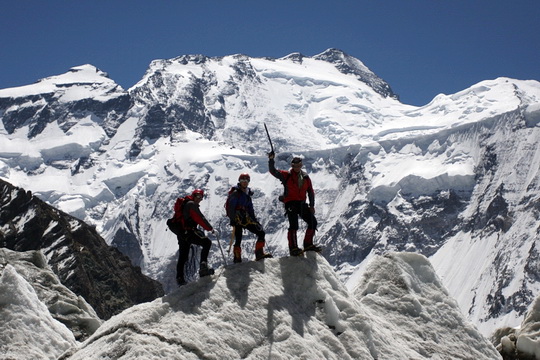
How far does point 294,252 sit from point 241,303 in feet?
8.78

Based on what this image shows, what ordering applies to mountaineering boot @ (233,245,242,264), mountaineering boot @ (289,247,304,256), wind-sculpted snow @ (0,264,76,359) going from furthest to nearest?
wind-sculpted snow @ (0,264,76,359) → mountaineering boot @ (289,247,304,256) → mountaineering boot @ (233,245,242,264)

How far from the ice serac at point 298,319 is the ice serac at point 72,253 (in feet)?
354

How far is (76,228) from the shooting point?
158 m

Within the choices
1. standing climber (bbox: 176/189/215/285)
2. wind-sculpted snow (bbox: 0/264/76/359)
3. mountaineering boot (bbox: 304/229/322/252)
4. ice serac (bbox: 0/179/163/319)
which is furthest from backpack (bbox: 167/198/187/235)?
ice serac (bbox: 0/179/163/319)

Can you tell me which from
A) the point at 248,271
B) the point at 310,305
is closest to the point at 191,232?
the point at 248,271

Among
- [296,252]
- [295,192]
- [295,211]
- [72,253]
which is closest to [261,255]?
[296,252]

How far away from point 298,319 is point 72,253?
412 ft

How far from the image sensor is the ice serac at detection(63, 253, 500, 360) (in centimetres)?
1516

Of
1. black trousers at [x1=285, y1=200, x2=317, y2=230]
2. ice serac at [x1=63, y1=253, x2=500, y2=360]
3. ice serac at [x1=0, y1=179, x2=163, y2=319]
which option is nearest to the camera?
ice serac at [x1=63, y1=253, x2=500, y2=360]

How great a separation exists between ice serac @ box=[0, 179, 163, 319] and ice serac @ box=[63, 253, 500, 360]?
108 meters

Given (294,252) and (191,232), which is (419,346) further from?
(191,232)

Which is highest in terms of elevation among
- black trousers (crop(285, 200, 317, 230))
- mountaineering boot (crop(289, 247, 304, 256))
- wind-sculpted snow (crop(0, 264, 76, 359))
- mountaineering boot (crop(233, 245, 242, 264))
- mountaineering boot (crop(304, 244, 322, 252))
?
black trousers (crop(285, 200, 317, 230))

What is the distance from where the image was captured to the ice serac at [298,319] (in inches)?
597

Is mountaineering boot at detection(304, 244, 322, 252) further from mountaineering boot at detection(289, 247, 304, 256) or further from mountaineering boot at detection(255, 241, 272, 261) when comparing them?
mountaineering boot at detection(255, 241, 272, 261)
